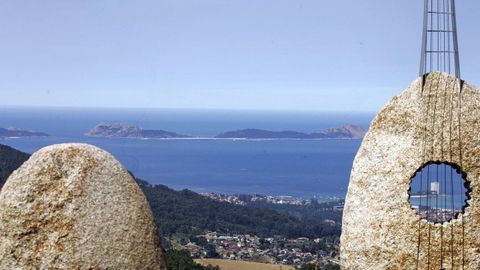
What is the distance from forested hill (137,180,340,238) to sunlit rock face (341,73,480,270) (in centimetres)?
5312

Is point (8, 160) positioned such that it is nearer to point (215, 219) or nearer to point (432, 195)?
point (215, 219)

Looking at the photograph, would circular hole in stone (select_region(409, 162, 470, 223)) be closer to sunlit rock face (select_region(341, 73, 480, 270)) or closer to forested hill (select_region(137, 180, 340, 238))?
sunlit rock face (select_region(341, 73, 480, 270))

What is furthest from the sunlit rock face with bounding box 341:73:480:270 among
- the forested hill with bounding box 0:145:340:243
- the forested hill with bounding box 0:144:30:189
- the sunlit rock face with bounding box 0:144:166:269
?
the forested hill with bounding box 0:145:340:243

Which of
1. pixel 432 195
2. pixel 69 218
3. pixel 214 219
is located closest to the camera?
pixel 69 218

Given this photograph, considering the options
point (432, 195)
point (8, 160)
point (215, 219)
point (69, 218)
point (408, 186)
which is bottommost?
point (215, 219)

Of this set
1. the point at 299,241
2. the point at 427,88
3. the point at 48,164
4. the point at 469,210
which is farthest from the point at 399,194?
the point at 299,241

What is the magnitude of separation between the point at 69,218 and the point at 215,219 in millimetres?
72300

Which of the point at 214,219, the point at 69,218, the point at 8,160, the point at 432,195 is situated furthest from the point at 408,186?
the point at 214,219

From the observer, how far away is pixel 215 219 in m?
79.6

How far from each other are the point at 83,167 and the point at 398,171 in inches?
192

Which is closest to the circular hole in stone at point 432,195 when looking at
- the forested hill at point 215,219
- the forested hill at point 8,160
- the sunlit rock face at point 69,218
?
the sunlit rock face at point 69,218

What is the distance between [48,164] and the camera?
320 inches

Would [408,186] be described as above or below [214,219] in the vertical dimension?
above

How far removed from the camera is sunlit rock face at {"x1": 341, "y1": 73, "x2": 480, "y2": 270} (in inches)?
393
